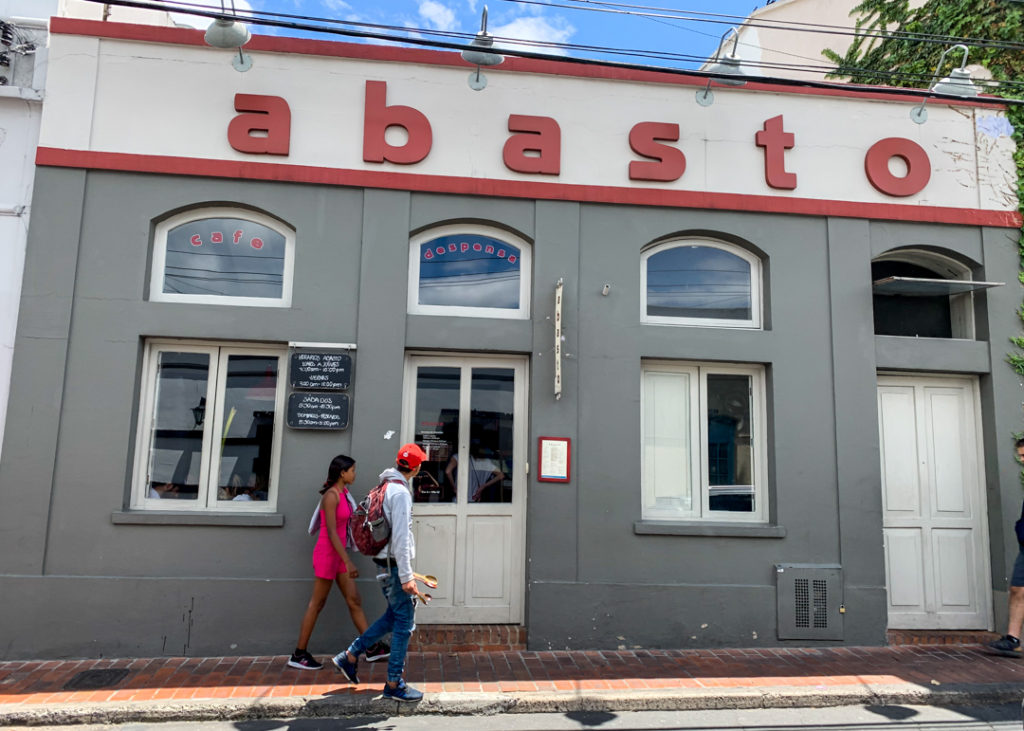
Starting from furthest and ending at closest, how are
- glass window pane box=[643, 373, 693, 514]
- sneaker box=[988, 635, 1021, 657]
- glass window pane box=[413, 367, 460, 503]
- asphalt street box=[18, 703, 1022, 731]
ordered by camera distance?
glass window pane box=[643, 373, 693, 514] < glass window pane box=[413, 367, 460, 503] < sneaker box=[988, 635, 1021, 657] < asphalt street box=[18, 703, 1022, 731]

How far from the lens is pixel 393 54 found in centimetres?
741

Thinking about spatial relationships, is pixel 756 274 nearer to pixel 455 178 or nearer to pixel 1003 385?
pixel 1003 385

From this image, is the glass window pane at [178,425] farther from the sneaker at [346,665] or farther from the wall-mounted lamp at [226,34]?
the wall-mounted lamp at [226,34]

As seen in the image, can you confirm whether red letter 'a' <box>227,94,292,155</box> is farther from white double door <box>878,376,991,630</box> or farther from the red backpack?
white double door <box>878,376,991,630</box>

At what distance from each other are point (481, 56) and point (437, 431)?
3590 millimetres

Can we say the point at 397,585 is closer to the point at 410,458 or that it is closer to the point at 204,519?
the point at 410,458

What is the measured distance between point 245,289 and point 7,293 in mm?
2051

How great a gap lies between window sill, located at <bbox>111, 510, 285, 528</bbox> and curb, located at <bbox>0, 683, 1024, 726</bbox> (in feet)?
5.49

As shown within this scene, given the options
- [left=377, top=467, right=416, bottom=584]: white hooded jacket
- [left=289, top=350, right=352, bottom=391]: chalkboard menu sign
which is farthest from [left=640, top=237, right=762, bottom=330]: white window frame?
[left=377, top=467, right=416, bottom=584]: white hooded jacket

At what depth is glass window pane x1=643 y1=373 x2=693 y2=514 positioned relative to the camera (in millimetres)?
7531

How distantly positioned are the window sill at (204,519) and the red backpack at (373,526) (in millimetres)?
1405

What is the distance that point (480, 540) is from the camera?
7246mm

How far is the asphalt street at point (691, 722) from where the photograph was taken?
5.20 meters

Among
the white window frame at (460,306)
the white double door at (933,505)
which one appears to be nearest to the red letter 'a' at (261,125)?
the white window frame at (460,306)
